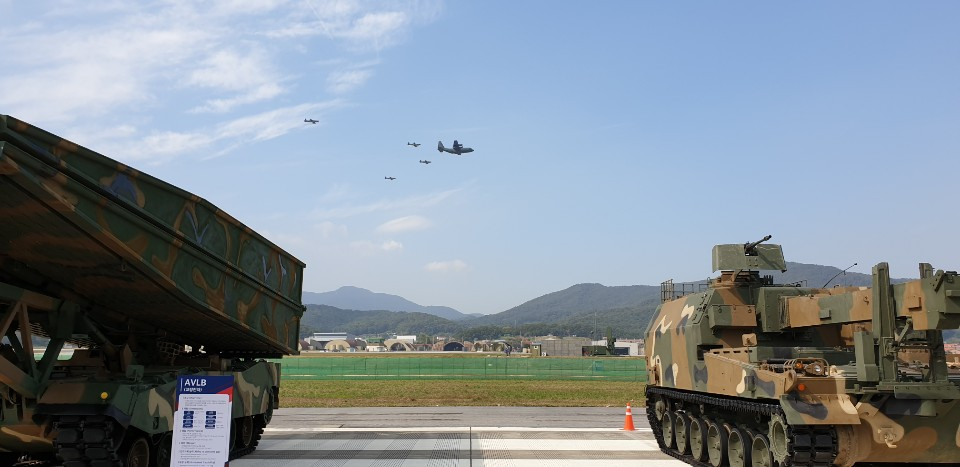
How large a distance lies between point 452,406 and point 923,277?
64.6 feet

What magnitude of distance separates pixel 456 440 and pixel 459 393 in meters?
16.9

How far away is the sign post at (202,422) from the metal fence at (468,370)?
122 ft

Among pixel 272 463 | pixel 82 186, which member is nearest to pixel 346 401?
pixel 272 463

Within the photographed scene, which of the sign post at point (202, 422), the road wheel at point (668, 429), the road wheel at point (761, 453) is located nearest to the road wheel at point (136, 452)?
the sign post at point (202, 422)

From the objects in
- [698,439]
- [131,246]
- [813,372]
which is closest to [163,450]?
[131,246]

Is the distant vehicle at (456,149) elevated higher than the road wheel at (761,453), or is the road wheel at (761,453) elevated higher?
the distant vehicle at (456,149)

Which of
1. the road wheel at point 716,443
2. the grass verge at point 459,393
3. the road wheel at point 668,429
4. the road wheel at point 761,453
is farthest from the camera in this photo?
the grass verge at point 459,393

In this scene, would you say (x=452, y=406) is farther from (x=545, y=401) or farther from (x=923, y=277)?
(x=923, y=277)

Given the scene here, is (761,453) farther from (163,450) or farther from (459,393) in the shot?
(459,393)

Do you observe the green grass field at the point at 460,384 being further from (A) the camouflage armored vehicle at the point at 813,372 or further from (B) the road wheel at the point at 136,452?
(B) the road wheel at the point at 136,452

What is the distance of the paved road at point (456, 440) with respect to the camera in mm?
14095

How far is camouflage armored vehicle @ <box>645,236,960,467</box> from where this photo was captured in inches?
384

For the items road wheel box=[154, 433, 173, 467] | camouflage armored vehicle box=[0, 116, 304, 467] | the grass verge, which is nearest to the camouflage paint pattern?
camouflage armored vehicle box=[0, 116, 304, 467]

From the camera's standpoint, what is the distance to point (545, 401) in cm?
2952
